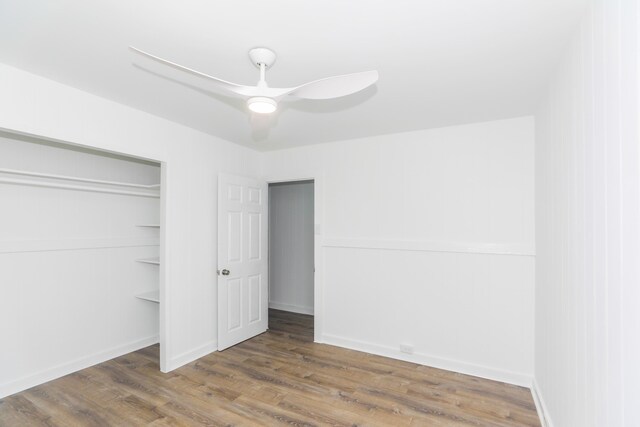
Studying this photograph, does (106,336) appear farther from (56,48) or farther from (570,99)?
(570,99)

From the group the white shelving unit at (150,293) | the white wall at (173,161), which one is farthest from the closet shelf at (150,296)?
the white wall at (173,161)

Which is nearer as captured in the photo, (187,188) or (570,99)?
(570,99)

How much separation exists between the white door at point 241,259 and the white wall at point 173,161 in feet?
0.38

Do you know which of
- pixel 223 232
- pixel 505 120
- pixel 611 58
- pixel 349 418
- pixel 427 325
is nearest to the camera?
pixel 611 58

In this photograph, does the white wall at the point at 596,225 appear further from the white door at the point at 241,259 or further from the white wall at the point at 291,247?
the white wall at the point at 291,247

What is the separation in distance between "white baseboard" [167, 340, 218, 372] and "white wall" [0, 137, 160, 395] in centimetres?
81

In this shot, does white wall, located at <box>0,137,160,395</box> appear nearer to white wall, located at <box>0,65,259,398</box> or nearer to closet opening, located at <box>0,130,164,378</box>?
closet opening, located at <box>0,130,164,378</box>

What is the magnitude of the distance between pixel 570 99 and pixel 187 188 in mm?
3258

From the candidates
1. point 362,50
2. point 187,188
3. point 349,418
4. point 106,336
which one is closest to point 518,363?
point 349,418

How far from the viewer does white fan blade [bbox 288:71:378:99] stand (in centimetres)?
156

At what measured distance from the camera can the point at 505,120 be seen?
3.10 meters

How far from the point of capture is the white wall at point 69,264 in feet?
9.27

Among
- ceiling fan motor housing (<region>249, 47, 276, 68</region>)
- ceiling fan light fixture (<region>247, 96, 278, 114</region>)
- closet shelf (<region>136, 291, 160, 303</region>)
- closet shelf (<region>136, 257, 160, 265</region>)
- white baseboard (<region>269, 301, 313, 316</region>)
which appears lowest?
white baseboard (<region>269, 301, 313, 316</region>)

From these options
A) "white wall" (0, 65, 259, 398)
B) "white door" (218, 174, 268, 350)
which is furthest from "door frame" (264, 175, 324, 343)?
"white wall" (0, 65, 259, 398)
